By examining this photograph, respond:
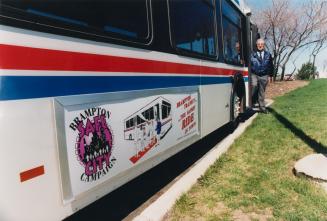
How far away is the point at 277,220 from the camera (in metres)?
3.26

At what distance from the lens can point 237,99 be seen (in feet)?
25.5

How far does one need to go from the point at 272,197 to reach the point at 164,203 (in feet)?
3.67

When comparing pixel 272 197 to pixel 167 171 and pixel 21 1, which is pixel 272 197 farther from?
pixel 21 1

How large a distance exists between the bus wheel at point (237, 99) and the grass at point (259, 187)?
930mm

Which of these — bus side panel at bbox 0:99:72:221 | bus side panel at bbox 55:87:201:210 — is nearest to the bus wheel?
bus side panel at bbox 55:87:201:210

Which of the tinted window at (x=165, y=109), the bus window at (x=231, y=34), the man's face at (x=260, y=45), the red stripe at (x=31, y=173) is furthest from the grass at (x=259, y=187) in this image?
the man's face at (x=260, y=45)

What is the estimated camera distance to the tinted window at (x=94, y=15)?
2238 millimetres

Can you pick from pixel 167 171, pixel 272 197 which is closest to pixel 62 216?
pixel 272 197

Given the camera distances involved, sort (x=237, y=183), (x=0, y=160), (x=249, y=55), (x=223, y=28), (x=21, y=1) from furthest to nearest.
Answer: (x=249, y=55) → (x=223, y=28) → (x=237, y=183) → (x=21, y=1) → (x=0, y=160)

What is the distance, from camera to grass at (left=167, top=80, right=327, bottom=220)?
345 centimetres

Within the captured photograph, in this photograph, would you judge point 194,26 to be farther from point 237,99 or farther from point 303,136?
point 237,99

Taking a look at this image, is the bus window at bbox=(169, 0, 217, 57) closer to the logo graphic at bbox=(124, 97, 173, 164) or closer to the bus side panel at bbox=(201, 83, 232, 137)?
the bus side panel at bbox=(201, 83, 232, 137)

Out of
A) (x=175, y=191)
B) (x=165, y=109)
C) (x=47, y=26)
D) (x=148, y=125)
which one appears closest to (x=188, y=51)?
(x=165, y=109)

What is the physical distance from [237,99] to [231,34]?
142 centimetres
